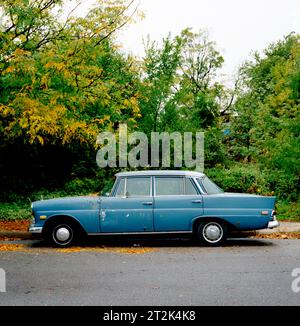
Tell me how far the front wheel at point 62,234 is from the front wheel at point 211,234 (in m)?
2.73

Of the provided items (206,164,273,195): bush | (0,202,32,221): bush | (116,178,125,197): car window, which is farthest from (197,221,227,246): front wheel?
(0,202,32,221): bush

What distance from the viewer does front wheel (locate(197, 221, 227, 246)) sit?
9.42m

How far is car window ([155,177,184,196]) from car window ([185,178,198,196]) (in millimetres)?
87

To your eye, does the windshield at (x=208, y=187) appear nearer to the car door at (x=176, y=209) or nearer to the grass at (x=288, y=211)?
the car door at (x=176, y=209)

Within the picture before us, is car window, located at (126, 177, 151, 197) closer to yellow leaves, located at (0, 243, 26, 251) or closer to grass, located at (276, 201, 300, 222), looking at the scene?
yellow leaves, located at (0, 243, 26, 251)

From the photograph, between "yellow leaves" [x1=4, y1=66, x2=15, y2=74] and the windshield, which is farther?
the windshield

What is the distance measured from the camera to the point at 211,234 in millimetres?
9430

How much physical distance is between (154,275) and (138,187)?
9.86 feet

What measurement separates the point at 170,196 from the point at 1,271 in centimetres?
380

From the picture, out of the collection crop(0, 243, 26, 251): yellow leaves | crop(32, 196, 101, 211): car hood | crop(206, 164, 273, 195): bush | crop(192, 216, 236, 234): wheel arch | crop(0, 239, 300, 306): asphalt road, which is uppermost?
crop(206, 164, 273, 195): bush

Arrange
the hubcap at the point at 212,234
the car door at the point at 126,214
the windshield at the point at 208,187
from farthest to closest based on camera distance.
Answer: the windshield at the point at 208,187, the hubcap at the point at 212,234, the car door at the point at 126,214

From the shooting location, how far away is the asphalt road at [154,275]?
18.2 feet

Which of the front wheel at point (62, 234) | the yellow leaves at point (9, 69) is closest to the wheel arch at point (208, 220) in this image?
the front wheel at point (62, 234)
